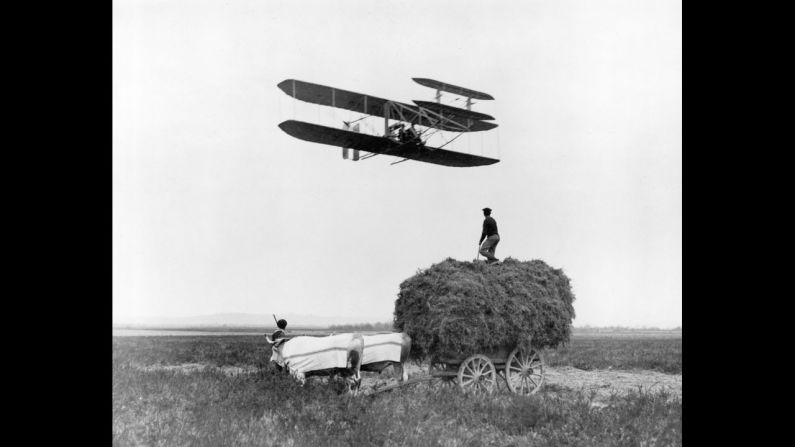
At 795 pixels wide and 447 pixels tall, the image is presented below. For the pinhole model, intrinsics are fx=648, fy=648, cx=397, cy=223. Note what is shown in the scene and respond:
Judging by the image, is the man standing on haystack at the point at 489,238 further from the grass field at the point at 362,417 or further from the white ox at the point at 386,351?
the grass field at the point at 362,417

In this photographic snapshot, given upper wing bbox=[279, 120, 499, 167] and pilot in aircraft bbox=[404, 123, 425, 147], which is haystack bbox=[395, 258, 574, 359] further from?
pilot in aircraft bbox=[404, 123, 425, 147]

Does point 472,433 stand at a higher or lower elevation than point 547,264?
lower

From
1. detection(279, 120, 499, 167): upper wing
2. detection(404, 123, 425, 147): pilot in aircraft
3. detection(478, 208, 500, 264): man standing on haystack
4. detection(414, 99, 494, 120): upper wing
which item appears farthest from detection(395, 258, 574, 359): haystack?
detection(414, 99, 494, 120): upper wing

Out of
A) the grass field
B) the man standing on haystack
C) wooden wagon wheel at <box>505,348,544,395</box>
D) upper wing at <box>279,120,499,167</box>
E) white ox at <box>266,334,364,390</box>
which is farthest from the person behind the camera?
upper wing at <box>279,120,499,167</box>

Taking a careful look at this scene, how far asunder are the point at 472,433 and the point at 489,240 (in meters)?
5.42

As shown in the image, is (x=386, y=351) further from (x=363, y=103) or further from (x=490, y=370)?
(x=363, y=103)

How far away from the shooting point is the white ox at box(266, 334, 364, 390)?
1076 centimetres

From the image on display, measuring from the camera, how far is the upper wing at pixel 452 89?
19812mm

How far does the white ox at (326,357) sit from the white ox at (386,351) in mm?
363

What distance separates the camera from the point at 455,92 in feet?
67.9

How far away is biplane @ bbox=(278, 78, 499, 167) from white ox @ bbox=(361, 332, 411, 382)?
25.8 ft

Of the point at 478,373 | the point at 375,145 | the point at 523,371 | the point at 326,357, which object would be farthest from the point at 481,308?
the point at 375,145

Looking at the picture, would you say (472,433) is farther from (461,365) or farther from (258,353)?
(258,353)
